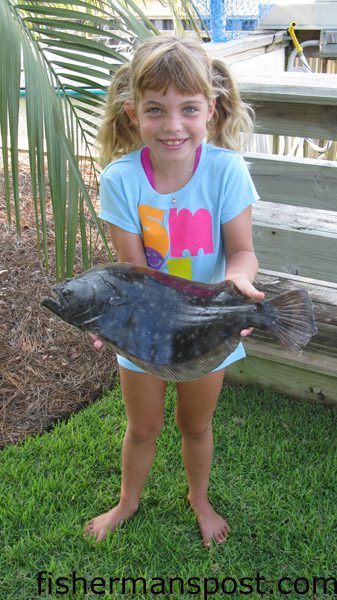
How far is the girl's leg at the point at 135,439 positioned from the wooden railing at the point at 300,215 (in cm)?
96

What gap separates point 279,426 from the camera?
3.22 m

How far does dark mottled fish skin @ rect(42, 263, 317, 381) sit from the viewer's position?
5.53 feet

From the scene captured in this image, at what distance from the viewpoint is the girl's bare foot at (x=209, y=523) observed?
2.58 meters

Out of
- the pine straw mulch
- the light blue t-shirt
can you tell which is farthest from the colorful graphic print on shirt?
the pine straw mulch

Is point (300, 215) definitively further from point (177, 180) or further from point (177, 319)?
point (177, 319)

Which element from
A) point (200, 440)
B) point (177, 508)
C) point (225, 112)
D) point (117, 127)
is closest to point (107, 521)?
point (177, 508)

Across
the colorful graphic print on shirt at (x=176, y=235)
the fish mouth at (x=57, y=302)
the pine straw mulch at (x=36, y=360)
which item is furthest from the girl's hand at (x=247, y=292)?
the pine straw mulch at (x=36, y=360)

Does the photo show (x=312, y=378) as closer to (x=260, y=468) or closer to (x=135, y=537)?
(x=260, y=468)

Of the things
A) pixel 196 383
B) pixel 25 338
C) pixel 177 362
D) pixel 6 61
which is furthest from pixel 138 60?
pixel 25 338

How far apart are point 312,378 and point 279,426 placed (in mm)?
306

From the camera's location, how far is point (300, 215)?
3.20m

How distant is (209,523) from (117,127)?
4.97ft

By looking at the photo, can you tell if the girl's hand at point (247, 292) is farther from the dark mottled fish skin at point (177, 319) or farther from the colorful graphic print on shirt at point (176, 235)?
the colorful graphic print on shirt at point (176, 235)

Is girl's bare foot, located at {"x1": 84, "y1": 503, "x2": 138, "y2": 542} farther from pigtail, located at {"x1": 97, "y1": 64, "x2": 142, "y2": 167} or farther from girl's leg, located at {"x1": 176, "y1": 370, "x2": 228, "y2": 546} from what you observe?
pigtail, located at {"x1": 97, "y1": 64, "x2": 142, "y2": 167}
